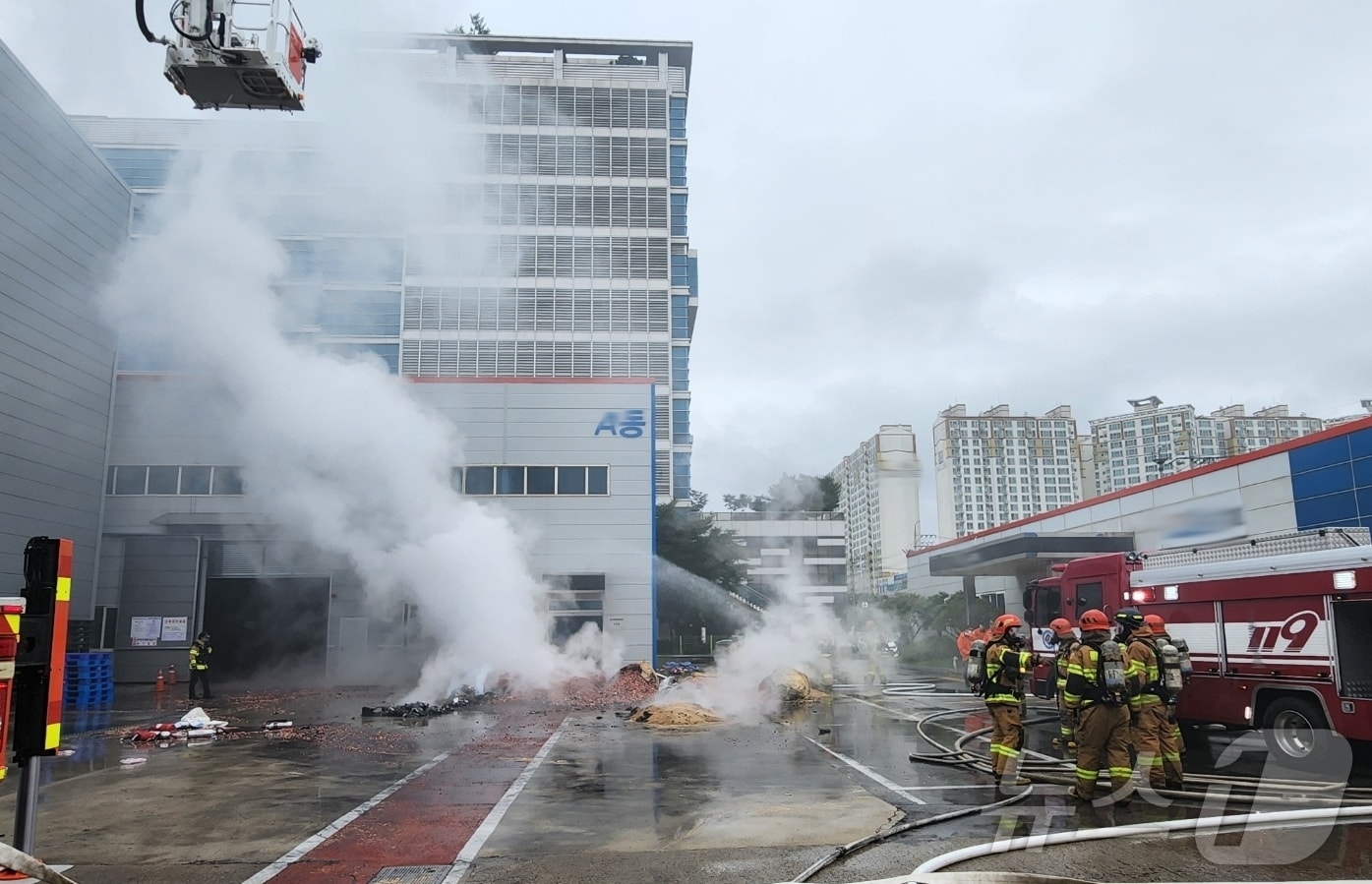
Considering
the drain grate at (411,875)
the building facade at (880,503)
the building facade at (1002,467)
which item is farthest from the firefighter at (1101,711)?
the building facade at (1002,467)

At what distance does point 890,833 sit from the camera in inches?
258

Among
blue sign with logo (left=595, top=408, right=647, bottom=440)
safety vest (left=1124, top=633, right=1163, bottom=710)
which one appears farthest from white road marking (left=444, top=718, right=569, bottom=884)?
blue sign with logo (left=595, top=408, right=647, bottom=440)

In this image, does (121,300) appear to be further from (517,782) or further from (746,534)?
(746,534)

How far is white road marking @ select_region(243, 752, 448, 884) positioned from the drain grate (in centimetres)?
74

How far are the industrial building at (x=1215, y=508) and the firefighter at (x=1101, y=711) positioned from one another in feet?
32.4

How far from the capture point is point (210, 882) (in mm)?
5656

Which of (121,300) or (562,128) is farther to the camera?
(562,128)

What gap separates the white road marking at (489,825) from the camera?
19.2ft

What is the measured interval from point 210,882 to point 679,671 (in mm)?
17503

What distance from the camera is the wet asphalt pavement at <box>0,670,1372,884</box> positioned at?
582 cm

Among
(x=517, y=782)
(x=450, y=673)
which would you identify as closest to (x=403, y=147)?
(x=450, y=673)

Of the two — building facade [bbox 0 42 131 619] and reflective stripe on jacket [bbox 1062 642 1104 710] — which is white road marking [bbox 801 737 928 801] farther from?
building facade [bbox 0 42 131 619]

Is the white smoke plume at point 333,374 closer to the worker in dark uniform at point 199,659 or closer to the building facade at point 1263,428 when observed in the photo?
the worker in dark uniform at point 199,659

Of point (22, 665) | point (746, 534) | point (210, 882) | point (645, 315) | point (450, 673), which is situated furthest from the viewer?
point (645, 315)
